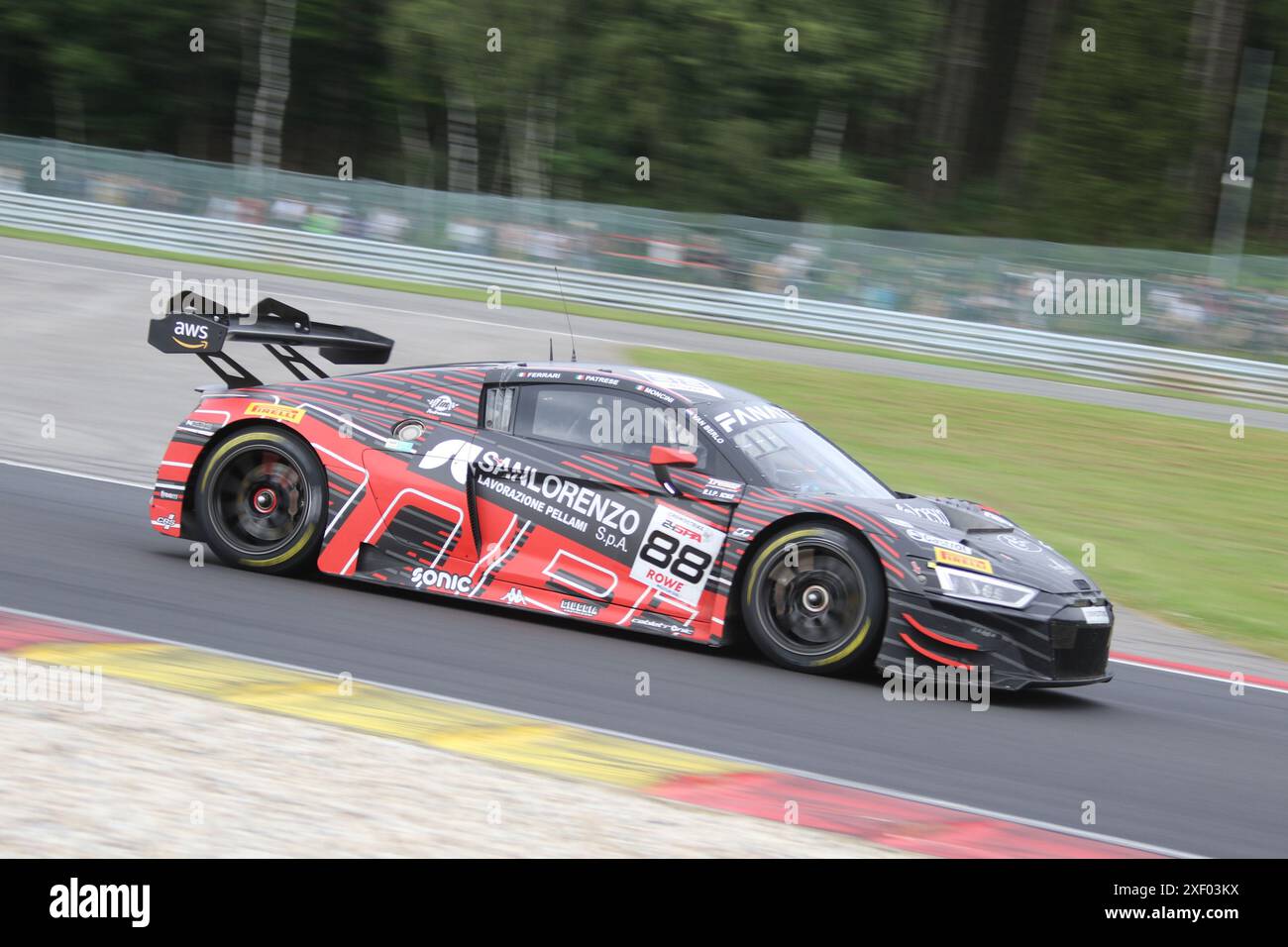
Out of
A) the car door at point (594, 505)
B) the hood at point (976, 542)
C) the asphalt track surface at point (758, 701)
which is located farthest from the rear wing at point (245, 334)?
the hood at point (976, 542)

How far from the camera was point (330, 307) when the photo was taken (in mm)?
22344

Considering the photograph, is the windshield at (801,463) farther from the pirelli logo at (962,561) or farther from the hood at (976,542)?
the pirelli logo at (962,561)

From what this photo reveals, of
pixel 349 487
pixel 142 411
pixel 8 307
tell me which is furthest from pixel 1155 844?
pixel 8 307

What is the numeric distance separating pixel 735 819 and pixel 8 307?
17225 mm

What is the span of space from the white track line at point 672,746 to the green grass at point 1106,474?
4.90 m

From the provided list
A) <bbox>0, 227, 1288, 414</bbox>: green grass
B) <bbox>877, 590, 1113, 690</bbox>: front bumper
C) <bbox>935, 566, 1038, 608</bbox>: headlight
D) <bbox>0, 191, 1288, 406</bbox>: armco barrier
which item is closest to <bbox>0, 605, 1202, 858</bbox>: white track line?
<bbox>877, 590, 1113, 690</bbox>: front bumper

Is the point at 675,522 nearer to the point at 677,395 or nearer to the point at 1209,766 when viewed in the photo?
the point at 677,395

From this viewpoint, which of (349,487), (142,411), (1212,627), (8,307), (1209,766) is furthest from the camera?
(8,307)

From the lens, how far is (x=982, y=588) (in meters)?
7.54

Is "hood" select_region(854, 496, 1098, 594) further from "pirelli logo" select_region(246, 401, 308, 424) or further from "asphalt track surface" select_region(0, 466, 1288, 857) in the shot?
"pirelli logo" select_region(246, 401, 308, 424)

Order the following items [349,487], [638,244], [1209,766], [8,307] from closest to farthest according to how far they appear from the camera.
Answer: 1. [1209,766]
2. [349,487]
3. [8,307]
4. [638,244]

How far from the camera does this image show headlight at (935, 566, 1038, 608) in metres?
7.51

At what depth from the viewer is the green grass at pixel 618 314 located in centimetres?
2255

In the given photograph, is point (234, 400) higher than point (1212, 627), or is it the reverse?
point (234, 400)
